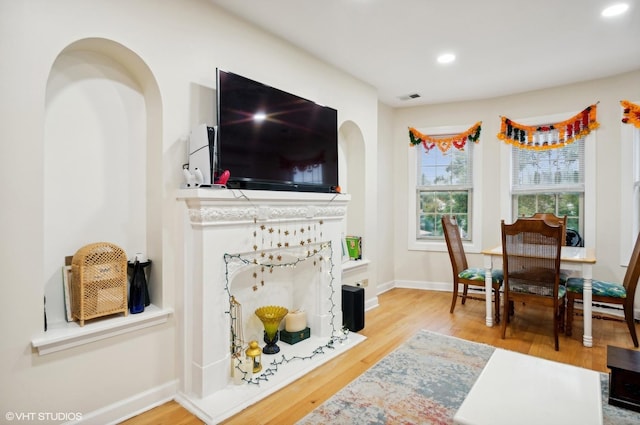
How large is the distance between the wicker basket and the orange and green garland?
13.4 feet

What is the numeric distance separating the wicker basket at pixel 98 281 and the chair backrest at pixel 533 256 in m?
2.92

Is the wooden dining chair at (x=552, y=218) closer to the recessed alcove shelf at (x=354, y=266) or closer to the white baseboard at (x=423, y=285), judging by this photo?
the white baseboard at (x=423, y=285)

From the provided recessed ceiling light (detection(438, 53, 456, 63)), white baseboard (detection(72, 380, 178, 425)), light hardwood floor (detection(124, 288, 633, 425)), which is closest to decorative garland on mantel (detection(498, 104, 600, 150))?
recessed ceiling light (detection(438, 53, 456, 63))

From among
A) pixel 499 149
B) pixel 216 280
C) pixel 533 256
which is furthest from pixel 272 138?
pixel 499 149

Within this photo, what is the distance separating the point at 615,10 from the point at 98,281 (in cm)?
393

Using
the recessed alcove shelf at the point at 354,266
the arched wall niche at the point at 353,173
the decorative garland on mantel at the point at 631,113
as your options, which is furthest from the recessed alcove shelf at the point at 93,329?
the decorative garland on mantel at the point at 631,113

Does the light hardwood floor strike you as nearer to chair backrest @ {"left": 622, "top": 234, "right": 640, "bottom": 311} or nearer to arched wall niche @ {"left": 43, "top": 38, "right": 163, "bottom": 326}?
chair backrest @ {"left": 622, "top": 234, "right": 640, "bottom": 311}

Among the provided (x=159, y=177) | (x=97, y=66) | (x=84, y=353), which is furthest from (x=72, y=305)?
(x=97, y=66)

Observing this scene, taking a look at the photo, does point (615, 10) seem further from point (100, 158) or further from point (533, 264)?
point (100, 158)

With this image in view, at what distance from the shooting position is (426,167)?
4.99 metres

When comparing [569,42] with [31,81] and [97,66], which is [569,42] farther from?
[31,81]

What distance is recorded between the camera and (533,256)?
9.57 ft

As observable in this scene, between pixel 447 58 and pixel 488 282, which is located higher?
pixel 447 58

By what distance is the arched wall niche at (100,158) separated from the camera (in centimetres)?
191
